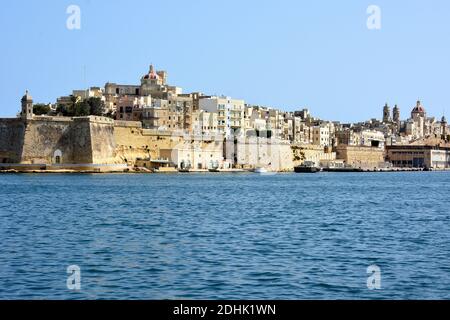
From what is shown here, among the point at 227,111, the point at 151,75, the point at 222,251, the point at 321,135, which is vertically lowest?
the point at 222,251

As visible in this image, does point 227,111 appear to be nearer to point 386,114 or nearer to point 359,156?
point 359,156

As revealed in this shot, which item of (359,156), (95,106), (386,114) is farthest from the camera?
(386,114)

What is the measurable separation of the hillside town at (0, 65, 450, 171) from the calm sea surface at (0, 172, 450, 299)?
37692 millimetres

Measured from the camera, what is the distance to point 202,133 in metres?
76.3

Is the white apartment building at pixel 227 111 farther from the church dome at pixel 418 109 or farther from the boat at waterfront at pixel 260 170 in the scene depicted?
the church dome at pixel 418 109

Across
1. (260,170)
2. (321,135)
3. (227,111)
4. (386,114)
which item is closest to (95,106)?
(227,111)

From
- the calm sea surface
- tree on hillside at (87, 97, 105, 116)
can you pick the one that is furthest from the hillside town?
the calm sea surface

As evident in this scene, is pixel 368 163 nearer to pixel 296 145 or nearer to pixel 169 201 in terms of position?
pixel 296 145

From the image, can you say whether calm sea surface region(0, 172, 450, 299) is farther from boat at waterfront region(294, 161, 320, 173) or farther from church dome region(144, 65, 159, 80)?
boat at waterfront region(294, 161, 320, 173)

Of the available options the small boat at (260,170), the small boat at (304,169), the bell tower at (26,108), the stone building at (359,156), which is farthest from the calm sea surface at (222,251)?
the stone building at (359,156)

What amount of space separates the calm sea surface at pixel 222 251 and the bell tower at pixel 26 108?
103 feet

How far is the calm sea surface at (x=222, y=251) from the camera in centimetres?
1207

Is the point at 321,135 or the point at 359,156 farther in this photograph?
the point at 359,156

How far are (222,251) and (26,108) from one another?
46.9 m
